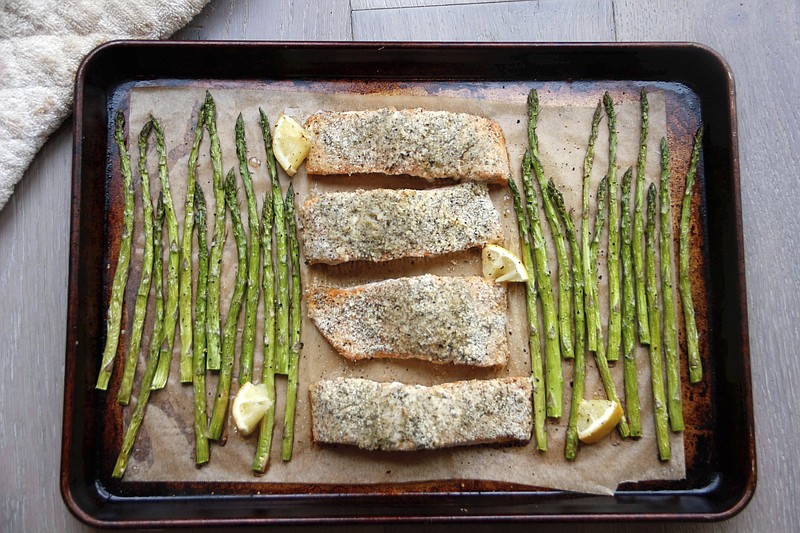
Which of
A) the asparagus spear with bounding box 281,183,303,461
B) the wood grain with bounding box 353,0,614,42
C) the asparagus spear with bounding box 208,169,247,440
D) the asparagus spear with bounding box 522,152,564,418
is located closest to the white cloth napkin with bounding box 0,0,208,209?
the asparagus spear with bounding box 208,169,247,440

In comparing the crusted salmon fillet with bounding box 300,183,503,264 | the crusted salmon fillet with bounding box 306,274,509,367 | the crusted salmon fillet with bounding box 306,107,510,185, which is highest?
the crusted salmon fillet with bounding box 306,107,510,185

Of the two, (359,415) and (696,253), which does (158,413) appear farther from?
(696,253)

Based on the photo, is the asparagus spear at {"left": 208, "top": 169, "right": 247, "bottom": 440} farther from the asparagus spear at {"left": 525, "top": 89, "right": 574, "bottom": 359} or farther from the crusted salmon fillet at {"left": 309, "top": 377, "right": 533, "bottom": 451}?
the asparagus spear at {"left": 525, "top": 89, "right": 574, "bottom": 359}

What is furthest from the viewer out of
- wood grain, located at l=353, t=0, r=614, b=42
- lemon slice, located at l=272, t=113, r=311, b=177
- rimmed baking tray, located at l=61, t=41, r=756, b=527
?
wood grain, located at l=353, t=0, r=614, b=42

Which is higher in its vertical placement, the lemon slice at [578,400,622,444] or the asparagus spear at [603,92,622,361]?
the asparagus spear at [603,92,622,361]

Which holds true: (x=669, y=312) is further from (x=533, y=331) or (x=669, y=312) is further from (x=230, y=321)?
(x=230, y=321)

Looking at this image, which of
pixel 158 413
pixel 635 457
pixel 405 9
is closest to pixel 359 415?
pixel 158 413
